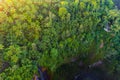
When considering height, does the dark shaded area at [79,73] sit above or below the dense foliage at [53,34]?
below

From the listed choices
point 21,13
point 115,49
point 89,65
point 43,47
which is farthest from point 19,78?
point 115,49

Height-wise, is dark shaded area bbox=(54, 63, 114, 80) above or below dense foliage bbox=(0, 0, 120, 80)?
below

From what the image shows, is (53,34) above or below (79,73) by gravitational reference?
above

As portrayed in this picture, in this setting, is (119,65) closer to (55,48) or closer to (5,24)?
(55,48)

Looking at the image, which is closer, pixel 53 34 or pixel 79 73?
pixel 53 34

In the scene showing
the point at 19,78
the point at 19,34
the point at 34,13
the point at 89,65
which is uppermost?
the point at 34,13

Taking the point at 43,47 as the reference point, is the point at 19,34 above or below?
above

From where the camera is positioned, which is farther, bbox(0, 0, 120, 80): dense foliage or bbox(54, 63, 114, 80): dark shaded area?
bbox(54, 63, 114, 80): dark shaded area

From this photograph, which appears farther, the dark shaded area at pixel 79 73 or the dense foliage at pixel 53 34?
the dark shaded area at pixel 79 73
